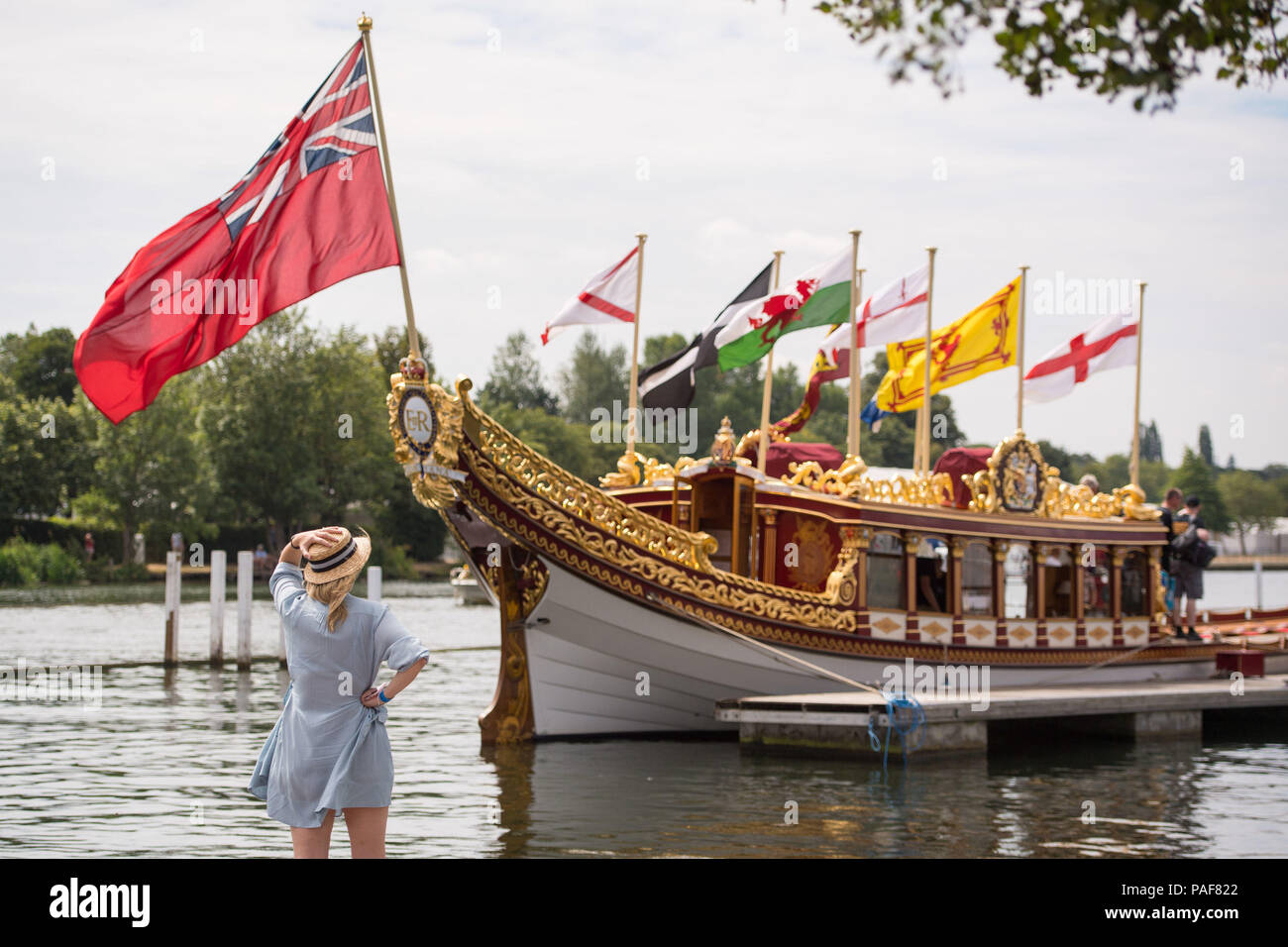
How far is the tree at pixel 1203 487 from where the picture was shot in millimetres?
A: 127312

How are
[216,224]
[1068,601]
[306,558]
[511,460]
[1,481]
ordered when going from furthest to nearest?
[1,481], [1068,601], [511,460], [216,224], [306,558]

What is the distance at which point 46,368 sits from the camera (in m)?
87.0

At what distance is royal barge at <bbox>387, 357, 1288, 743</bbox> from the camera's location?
17219 millimetres

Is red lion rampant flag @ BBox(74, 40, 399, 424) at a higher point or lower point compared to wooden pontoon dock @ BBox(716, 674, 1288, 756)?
higher

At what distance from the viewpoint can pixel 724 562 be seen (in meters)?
20.6

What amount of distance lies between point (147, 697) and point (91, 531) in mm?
46873

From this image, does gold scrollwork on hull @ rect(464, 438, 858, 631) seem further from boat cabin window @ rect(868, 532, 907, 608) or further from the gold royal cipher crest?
boat cabin window @ rect(868, 532, 907, 608)

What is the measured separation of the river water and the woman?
5.23 m

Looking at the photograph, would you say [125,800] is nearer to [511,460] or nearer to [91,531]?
Answer: [511,460]

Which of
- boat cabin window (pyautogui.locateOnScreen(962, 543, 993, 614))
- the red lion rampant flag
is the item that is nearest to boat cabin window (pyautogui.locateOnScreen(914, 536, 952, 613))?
boat cabin window (pyautogui.locateOnScreen(962, 543, 993, 614))
